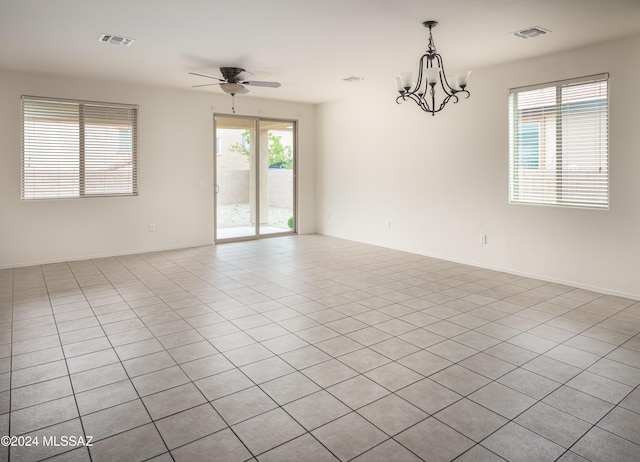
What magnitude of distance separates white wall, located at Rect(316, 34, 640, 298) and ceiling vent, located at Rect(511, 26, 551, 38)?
2.83 ft

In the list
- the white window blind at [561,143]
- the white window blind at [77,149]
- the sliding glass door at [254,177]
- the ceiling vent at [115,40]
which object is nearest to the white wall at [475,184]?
the white window blind at [561,143]

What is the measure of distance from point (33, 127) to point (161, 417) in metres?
5.40

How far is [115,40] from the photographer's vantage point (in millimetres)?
4461

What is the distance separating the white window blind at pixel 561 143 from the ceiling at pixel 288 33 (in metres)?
0.49

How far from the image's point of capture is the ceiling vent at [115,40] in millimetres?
4332

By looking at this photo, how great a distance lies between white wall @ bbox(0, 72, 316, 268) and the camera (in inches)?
233

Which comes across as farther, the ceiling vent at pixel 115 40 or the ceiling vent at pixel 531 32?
the ceiling vent at pixel 115 40

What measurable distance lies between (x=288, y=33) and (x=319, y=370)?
3153mm

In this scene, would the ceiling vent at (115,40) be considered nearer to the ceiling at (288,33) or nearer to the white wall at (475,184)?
the ceiling at (288,33)

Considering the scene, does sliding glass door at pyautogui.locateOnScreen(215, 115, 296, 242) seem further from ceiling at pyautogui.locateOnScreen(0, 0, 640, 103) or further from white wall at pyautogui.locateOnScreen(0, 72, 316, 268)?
ceiling at pyautogui.locateOnScreen(0, 0, 640, 103)

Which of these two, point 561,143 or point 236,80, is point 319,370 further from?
point 236,80

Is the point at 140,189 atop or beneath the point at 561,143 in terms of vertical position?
beneath

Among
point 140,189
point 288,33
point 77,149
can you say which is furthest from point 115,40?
point 140,189


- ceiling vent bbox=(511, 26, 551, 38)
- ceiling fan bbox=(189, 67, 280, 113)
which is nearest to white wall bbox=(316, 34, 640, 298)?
ceiling vent bbox=(511, 26, 551, 38)
